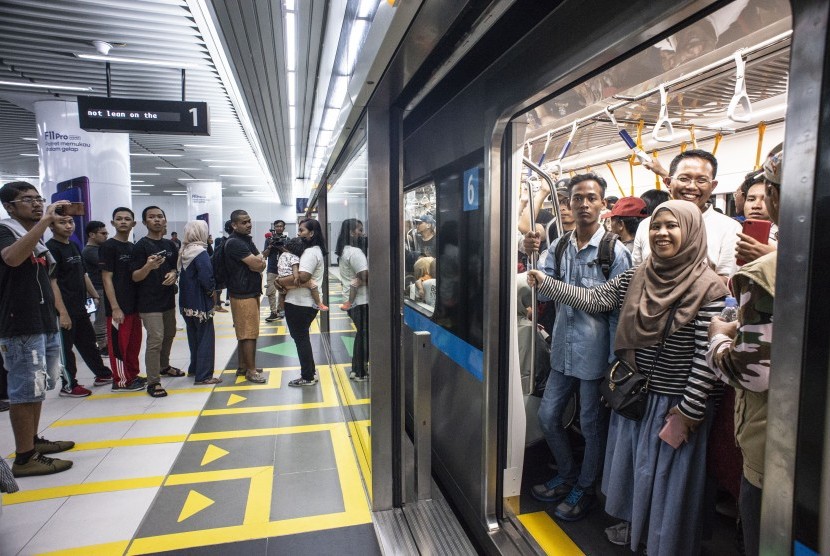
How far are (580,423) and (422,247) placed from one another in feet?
4.67

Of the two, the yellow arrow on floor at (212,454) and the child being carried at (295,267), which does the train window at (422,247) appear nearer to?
the child being carried at (295,267)

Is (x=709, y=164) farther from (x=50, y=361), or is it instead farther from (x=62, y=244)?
(x=62, y=244)

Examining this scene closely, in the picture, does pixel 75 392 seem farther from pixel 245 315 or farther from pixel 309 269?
pixel 309 269

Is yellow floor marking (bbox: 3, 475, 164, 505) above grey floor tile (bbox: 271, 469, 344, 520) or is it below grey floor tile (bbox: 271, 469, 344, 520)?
above

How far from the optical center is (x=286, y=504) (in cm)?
265

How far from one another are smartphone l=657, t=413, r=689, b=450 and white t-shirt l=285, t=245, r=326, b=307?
3.26 meters

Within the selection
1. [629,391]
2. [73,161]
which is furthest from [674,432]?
[73,161]

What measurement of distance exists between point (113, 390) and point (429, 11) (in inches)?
186

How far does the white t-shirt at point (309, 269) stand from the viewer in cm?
439

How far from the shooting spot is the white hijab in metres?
4.59

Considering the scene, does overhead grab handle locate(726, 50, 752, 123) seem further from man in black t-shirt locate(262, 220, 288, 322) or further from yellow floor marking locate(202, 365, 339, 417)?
man in black t-shirt locate(262, 220, 288, 322)

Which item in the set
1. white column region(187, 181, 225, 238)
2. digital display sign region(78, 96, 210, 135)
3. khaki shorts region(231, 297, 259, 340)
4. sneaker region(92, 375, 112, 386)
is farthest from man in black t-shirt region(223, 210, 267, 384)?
white column region(187, 181, 225, 238)

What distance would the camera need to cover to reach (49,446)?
3213 millimetres

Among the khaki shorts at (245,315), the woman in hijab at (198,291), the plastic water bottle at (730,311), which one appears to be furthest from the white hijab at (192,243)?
the plastic water bottle at (730,311)
